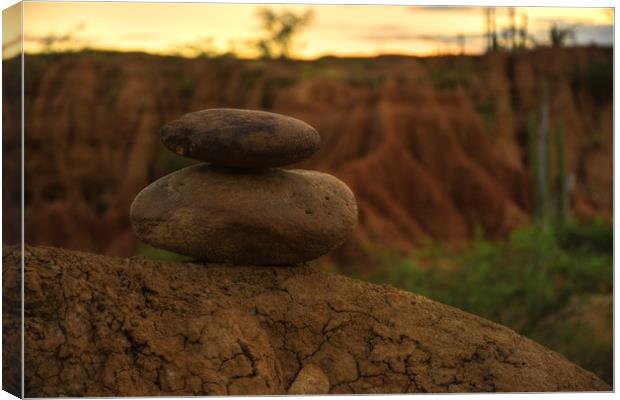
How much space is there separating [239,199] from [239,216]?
0.50 feet

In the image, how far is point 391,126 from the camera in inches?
1265

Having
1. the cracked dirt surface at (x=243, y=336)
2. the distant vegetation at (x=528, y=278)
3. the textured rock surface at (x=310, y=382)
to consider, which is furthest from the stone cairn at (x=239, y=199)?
the distant vegetation at (x=528, y=278)

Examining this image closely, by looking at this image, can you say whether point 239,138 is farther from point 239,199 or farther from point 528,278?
point 528,278

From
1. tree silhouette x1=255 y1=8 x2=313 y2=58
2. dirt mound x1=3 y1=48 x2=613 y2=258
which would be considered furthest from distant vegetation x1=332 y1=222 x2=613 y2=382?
tree silhouette x1=255 y1=8 x2=313 y2=58

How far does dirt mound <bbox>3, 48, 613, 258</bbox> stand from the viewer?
2922 cm

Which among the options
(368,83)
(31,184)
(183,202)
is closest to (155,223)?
(183,202)

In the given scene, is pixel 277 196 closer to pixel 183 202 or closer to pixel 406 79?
pixel 183 202

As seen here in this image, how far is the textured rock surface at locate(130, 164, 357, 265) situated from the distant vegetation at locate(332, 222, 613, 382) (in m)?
10.5

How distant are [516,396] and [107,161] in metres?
22.7

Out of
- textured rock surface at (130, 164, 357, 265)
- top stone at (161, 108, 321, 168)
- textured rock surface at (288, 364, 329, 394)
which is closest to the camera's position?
textured rock surface at (288, 364, 329, 394)

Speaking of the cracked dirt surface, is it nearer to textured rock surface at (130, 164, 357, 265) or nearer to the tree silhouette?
textured rock surface at (130, 164, 357, 265)

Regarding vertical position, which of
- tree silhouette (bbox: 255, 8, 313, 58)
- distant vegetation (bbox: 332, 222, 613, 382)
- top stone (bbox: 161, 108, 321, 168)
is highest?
top stone (bbox: 161, 108, 321, 168)

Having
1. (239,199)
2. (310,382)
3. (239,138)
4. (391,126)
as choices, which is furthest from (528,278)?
(239,138)

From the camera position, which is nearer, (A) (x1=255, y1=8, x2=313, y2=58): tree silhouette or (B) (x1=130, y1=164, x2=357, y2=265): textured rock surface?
(B) (x1=130, y1=164, x2=357, y2=265): textured rock surface
